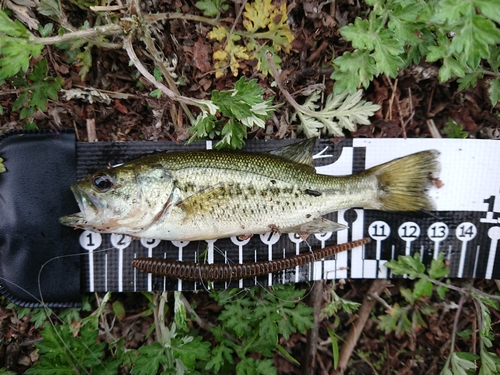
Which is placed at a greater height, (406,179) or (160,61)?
(160,61)

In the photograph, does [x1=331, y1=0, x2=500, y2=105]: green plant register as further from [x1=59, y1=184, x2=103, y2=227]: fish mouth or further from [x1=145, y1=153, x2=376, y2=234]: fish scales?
[x1=59, y1=184, x2=103, y2=227]: fish mouth

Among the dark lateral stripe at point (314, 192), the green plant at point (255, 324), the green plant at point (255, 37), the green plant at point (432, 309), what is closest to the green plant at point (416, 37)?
the green plant at point (255, 37)

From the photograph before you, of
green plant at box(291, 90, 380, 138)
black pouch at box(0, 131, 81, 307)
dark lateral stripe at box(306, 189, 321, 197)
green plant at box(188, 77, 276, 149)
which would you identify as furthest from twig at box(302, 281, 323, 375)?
black pouch at box(0, 131, 81, 307)

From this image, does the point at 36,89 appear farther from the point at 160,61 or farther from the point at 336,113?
the point at 336,113

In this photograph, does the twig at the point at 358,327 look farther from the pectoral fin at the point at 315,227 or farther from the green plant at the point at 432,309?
the pectoral fin at the point at 315,227

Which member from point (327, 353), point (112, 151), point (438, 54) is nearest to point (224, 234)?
point (112, 151)

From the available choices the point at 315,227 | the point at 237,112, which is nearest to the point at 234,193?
the point at 237,112

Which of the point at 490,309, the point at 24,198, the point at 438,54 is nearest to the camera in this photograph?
the point at 438,54

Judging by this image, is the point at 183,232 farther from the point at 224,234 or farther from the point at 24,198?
the point at 24,198
